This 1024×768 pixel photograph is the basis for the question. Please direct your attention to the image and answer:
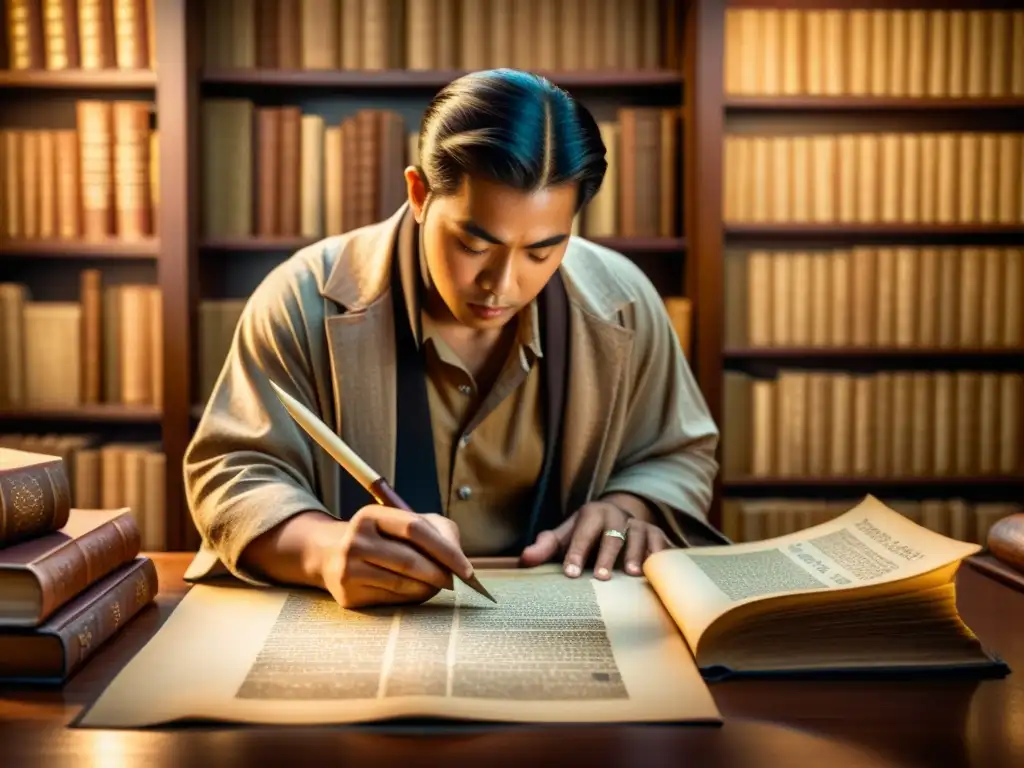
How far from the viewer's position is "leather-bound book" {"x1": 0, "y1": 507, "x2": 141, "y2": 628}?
2.79 ft

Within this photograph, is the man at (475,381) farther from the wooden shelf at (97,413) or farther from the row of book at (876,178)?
the wooden shelf at (97,413)

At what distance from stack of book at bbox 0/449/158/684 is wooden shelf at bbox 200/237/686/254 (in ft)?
6.36

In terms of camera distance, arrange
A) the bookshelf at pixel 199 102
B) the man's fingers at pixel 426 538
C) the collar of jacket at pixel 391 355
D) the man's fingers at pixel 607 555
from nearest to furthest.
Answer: the man's fingers at pixel 426 538 → the man's fingers at pixel 607 555 → the collar of jacket at pixel 391 355 → the bookshelf at pixel 199 102

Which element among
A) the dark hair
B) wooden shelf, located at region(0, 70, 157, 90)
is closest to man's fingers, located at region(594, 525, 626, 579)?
the dark hair

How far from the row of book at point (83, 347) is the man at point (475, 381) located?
1.62 metres

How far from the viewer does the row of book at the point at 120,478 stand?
295cm

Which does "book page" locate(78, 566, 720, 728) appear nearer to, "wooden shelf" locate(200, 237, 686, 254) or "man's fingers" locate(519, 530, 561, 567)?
"man's fingers" locate(519, 530, 561, 567)

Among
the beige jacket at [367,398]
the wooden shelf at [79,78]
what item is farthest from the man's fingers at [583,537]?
the wooden shelf at [79,78]

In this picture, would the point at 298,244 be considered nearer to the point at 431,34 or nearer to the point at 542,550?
the point at 431,34

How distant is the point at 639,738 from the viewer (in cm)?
74

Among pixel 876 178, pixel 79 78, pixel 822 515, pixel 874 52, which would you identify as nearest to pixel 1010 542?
pixel 822 515

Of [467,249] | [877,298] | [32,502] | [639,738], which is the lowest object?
[639,738]

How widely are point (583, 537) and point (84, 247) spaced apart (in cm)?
216

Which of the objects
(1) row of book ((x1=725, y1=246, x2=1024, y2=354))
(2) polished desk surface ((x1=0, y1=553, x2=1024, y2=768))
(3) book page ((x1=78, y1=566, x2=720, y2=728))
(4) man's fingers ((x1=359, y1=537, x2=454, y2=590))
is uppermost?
(1) row of book ((x1=725, y1=246, x2=1024, y2=354))
